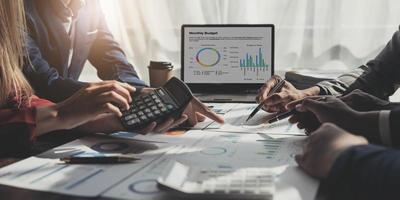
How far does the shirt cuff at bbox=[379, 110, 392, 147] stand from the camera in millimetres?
750

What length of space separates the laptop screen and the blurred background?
40cm

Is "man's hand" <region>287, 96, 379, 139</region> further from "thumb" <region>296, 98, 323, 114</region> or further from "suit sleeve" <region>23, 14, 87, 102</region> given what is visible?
"suit sleeve" <region>23, 14, 87, 102</region>

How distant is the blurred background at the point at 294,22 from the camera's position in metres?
1.81

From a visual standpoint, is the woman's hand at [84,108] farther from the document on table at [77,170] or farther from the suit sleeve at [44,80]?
the suit sleeve at [44,80]

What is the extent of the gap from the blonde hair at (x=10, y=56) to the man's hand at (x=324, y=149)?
596 mm

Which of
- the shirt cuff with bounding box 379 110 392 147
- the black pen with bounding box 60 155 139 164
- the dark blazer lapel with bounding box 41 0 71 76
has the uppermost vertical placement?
the dark blazer lapel with bounding box 41 0 71 76

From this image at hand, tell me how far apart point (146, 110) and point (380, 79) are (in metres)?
0.69

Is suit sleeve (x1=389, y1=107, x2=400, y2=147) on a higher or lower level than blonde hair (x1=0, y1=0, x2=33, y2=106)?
lower

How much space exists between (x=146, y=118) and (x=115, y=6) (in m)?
1.23

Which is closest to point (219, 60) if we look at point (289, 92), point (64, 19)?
point (289, 92)

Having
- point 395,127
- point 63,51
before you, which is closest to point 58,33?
point 63,51

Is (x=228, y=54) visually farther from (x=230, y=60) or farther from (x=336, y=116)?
(x=336, y=116)

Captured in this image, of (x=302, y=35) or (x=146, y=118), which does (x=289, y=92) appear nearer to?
(x=146, y=118)

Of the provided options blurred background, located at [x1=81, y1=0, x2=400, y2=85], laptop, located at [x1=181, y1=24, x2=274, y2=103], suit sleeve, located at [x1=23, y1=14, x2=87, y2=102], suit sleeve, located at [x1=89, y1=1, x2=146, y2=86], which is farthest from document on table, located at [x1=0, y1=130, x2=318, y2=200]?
blurred background, located at [x1=81, y1=0, x2=400, y2=85]
